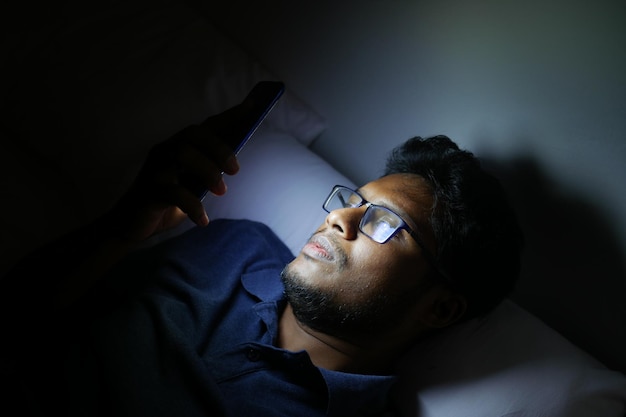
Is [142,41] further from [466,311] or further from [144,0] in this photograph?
[466,311]

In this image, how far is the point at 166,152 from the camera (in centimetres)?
83

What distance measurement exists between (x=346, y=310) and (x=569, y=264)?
51cm

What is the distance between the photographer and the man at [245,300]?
0.78 meters

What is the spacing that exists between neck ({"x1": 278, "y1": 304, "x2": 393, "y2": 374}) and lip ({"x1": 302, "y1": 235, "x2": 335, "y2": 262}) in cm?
17

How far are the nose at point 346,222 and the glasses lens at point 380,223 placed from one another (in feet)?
0.05

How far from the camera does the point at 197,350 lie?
3.00ft

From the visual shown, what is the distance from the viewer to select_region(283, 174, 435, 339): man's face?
0.88 metres

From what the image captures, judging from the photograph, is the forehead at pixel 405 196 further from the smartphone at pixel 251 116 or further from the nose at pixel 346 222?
the smartphone at pixel 251 116

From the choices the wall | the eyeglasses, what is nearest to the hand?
the eyeglasses

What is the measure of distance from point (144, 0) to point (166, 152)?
2.63 ft

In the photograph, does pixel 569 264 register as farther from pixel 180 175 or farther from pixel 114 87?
pixel 114 87

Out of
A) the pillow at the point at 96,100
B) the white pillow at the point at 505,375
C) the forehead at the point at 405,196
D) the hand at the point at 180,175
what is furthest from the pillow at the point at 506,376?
the pillow at the point at 96,100

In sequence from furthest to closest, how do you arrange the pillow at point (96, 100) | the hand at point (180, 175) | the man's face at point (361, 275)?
the pillow at point (96, 100) → the man's face at point (361, 275) → the hand at point (180, 175)

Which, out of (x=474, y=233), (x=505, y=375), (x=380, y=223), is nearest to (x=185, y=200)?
(x=380, y=223)
